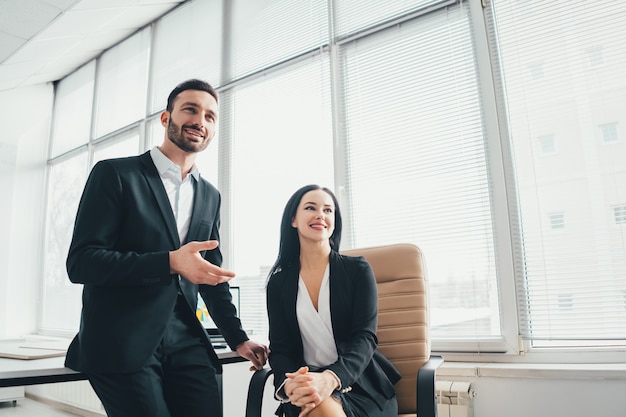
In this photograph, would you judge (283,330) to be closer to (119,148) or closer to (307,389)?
(307,389)

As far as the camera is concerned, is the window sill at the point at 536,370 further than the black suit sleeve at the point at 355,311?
Yes

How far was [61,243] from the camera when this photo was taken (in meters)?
5.69

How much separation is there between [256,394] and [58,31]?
405 centimetres

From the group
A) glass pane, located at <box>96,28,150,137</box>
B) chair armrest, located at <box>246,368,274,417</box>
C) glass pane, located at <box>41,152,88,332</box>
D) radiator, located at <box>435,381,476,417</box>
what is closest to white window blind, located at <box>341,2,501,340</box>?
radiator, located at <box>435,381,476,417</box>

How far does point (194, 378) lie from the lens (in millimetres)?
1391

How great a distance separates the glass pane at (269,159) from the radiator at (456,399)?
1.50 metres

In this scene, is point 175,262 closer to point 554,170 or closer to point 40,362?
point 40,362

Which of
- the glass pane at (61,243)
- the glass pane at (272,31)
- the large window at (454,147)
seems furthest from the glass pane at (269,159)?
the glass pane at (61,243)

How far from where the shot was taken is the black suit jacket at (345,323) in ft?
5.31

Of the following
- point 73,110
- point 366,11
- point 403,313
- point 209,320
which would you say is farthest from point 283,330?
point 73,110

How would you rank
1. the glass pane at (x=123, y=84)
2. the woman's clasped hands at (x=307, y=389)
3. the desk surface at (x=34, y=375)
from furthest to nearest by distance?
the glass pane at (x=123, y=84) → the woman's clasped hands at (x=307, y=389) → the desk surface at (x=34, y=375)

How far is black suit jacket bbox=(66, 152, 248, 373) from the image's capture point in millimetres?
1188

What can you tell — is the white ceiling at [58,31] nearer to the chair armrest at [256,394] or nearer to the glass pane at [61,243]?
the glass pane at [61,243]

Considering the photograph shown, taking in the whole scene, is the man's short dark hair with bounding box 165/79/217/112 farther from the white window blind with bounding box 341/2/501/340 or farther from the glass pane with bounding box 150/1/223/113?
→ the glass pane with bounding box 150/1/223/113
